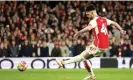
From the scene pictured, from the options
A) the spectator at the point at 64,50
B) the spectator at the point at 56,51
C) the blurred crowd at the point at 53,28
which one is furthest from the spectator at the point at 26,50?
the spectator at the point at 64,50

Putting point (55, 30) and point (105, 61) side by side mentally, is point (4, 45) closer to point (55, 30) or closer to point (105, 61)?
point (55, 30)

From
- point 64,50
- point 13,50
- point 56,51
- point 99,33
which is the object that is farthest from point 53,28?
point 99,33

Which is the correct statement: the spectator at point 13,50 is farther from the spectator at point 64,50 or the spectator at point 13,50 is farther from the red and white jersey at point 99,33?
the red and white jersey at point 99,33

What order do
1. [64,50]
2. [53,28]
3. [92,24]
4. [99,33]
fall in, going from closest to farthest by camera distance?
[92,24], [99,33], [64,50], [53,28]

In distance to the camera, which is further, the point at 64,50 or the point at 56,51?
the point at 64,50

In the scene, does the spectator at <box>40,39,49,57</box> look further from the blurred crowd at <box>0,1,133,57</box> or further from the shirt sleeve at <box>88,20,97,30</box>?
the shirt sleeve at <box>88,20,97,30</box>

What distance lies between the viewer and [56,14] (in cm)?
2759

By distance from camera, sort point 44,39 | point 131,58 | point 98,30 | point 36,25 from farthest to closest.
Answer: point 36,25 < point 44,39 < point 131,58 < point 98,30

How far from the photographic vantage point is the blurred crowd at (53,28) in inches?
924

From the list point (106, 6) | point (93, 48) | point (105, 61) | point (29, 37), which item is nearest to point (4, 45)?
point (29, 37)

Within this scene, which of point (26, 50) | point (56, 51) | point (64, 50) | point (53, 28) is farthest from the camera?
point (53, 28)

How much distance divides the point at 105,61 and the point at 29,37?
4.93 m

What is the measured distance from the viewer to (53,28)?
26.6 meters

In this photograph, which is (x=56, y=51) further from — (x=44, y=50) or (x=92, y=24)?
(x=92, y=24)
